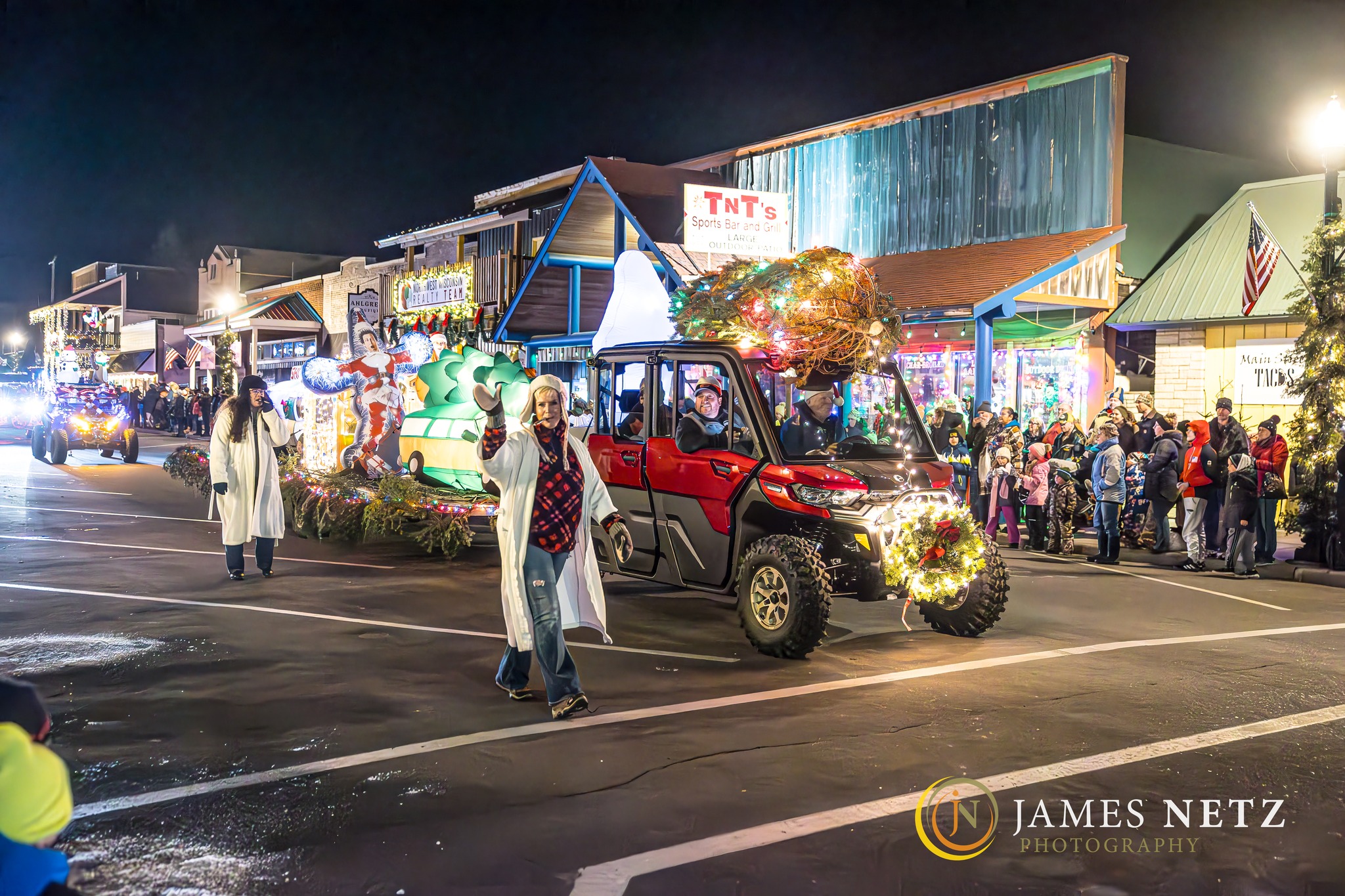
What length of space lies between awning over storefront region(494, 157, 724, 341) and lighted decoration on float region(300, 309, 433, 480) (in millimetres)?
5767

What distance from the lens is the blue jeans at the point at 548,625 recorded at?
641 centimetres

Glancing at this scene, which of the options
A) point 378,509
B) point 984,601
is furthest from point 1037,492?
point 378,509

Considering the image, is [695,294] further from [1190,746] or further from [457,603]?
[1190,746]

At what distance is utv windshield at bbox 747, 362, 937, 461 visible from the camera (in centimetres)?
862

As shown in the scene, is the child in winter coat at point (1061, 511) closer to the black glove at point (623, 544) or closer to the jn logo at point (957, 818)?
the black glove at point (623, 544)

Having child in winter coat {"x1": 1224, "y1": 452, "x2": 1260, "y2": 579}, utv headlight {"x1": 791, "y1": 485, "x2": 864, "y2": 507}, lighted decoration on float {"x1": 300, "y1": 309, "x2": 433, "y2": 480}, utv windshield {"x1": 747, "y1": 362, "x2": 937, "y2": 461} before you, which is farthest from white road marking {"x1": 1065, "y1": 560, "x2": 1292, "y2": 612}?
lighted decoration on float {"x1": 300, "y1": 309, "x2": 433, "y2": 480}

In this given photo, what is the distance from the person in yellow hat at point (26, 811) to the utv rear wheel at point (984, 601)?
7.13m

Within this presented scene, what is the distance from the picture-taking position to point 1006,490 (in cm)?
1466

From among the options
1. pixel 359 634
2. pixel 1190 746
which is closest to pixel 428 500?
pixel 359 634

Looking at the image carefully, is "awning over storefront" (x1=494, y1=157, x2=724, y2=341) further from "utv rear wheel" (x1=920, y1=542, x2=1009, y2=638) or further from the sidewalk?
"utv rear wheel" (x1=920, y1=542, x2=1009, y2=638)

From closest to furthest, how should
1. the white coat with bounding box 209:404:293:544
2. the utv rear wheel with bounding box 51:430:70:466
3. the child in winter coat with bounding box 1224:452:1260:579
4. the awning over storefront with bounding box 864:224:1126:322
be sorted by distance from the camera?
the white coat with bounding box 209:404:293:544 → the child in winter coat with bounding box 1224:452:1260:579 → the awning over storefront with bounding box 864:224:1126:322 → the utv rear wheel with bounding box 51:430:70:466

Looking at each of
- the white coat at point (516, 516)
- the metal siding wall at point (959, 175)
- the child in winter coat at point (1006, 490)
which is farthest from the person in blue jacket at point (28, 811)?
the metal siding wall at point (959, 175)

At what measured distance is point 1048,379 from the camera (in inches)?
742

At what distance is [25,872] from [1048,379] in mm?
18314
